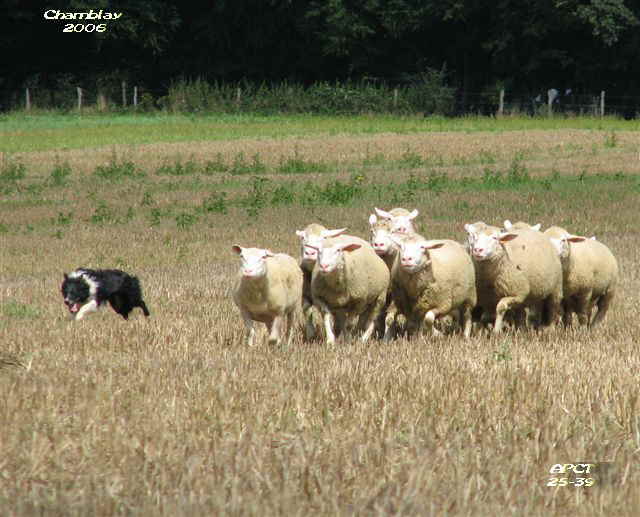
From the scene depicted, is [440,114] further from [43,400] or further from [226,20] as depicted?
[43,400]

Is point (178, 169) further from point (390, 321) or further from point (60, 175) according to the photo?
point (390, 321)

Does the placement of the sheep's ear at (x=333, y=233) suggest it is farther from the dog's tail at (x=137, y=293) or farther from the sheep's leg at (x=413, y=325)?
the dog's tail at (x=137, y=293)

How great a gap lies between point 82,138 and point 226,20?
2982 cm

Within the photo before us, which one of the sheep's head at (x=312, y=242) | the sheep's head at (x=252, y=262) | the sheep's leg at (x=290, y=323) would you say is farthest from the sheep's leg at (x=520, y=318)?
the sheep's head at (x=252, y=262)

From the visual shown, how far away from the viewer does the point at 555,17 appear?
5762cm

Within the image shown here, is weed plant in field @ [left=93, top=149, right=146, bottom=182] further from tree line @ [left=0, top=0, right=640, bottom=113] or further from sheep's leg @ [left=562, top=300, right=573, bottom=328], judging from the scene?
tree line @ [left=0, top=0, right=640, bottom=113]

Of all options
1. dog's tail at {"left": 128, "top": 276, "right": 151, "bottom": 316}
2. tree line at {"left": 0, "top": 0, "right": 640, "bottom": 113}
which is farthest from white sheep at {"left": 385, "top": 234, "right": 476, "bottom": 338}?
tree line at {"left": 0, "top": 0, "right": 640, "bottom": 113}

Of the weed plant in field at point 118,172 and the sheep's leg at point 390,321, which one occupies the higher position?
the sheep's leg at point 390,321

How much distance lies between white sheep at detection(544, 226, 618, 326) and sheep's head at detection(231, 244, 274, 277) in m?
3.12

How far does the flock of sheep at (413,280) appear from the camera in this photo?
33.2 feet

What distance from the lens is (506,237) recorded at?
10906 millimetres

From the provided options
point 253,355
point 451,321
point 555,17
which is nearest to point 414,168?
point 451,321

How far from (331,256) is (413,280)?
952mm

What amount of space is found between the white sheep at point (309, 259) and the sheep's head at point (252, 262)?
0.62m
